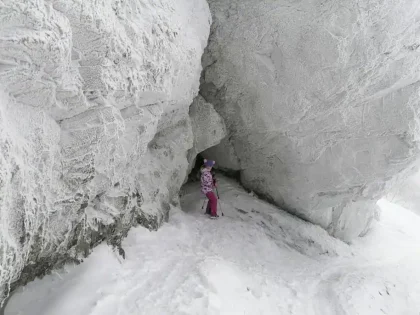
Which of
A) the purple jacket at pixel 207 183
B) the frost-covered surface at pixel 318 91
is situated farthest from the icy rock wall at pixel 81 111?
the purple jacket at pixel 207 183

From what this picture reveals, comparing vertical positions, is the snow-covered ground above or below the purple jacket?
below

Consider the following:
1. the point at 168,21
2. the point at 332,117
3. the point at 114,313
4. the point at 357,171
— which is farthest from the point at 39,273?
the point at 357,171

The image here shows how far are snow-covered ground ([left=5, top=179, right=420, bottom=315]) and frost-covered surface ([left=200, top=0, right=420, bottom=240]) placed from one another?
1288 millimetres

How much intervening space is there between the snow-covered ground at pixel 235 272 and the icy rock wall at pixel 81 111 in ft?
1.37

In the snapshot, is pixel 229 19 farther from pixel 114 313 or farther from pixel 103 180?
pixel 114 313

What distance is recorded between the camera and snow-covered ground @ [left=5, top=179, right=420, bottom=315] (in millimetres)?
4883

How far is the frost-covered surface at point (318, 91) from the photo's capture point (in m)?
6.66

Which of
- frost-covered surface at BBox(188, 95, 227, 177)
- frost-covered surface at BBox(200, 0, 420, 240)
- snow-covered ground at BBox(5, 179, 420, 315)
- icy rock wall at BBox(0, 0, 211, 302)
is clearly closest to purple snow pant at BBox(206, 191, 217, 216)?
snow-covered ground at BBox(5, 179, 420, 315)

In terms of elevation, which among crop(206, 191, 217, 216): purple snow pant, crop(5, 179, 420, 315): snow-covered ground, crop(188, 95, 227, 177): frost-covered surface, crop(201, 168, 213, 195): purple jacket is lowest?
crop(5, 179, 420, 315): snow-covered ground

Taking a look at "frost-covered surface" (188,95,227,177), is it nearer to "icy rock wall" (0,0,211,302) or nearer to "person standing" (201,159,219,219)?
"person standing" (201,159,219,219)

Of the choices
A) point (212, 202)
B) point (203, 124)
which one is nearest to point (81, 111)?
point (203, 124)

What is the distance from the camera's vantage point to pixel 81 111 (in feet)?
15.1

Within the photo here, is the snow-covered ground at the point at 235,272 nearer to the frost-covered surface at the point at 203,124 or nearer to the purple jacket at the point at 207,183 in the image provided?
the purple jacket at the point at 207,183

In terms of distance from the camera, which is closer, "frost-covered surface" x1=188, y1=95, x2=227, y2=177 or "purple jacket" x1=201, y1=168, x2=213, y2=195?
"purple jacket" x1=201, y1=168, x2=213, y2=195
